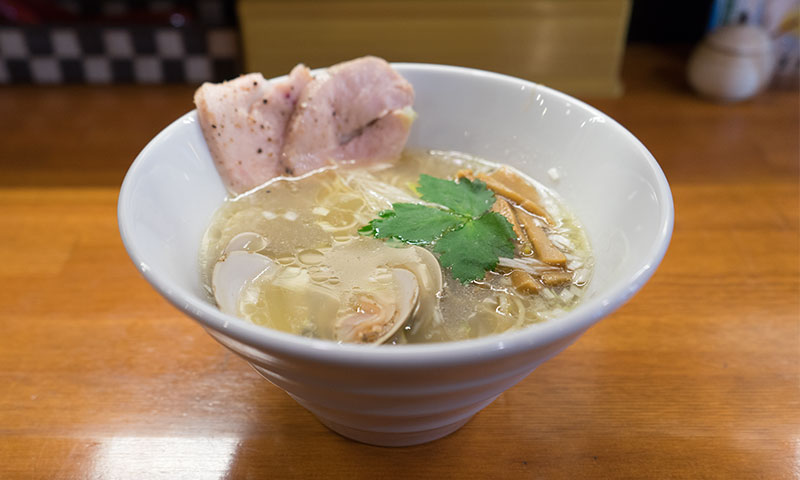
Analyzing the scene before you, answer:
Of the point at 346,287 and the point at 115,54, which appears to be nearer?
the point at 346,287

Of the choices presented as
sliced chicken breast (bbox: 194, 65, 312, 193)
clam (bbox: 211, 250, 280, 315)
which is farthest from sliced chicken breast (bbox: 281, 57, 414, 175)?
clam (bbox: 211, 250, 280, 315)

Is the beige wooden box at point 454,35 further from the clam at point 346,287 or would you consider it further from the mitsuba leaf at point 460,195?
the clam at point 346,287

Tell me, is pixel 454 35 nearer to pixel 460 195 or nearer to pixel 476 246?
pixel 460 195

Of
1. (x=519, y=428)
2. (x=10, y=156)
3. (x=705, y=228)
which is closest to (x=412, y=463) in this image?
(x=519, y=428)

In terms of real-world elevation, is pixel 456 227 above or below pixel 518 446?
above

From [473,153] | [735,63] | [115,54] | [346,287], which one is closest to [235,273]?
[346,287]

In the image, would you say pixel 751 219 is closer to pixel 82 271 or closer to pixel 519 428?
pixel 519 428

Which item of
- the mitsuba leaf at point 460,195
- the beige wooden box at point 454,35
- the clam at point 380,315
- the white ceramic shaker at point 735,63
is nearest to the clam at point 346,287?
the clam at point 380,315
